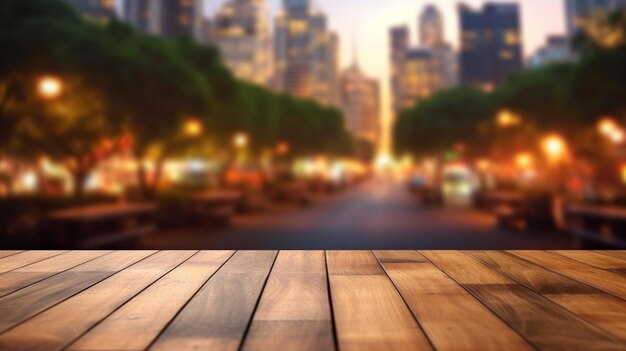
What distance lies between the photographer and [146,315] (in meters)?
2.14

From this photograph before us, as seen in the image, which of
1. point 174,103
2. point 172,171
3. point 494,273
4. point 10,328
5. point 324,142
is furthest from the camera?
point 172,171

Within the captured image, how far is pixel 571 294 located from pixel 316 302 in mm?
1483

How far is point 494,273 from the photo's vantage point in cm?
310

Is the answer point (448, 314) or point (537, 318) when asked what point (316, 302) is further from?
point (537, 318)

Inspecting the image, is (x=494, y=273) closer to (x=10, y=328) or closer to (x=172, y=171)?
(x=10, y=328)

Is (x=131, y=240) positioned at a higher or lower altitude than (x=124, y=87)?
lower

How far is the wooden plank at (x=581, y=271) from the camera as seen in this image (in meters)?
2.69

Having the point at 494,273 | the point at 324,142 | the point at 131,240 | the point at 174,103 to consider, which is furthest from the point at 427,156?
the point at 494,273

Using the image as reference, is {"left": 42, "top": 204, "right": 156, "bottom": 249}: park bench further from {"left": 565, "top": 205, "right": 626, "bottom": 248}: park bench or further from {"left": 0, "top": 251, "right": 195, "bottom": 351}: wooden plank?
{"left": 565, "top": 205, "right": 626, "bottom": 248}: park bench

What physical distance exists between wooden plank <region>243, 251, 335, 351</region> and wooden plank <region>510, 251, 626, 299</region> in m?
1.71

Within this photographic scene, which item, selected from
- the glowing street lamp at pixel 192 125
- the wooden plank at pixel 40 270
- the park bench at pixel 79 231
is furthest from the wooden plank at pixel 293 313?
the glowing street lamp at pixel 192 125

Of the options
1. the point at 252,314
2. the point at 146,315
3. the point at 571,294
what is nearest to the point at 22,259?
the point at 146,315

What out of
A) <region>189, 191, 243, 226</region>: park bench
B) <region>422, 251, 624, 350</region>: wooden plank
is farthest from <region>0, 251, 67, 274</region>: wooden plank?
<region>189, 191, 243, 226</region>: park bench

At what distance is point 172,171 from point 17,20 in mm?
45098
